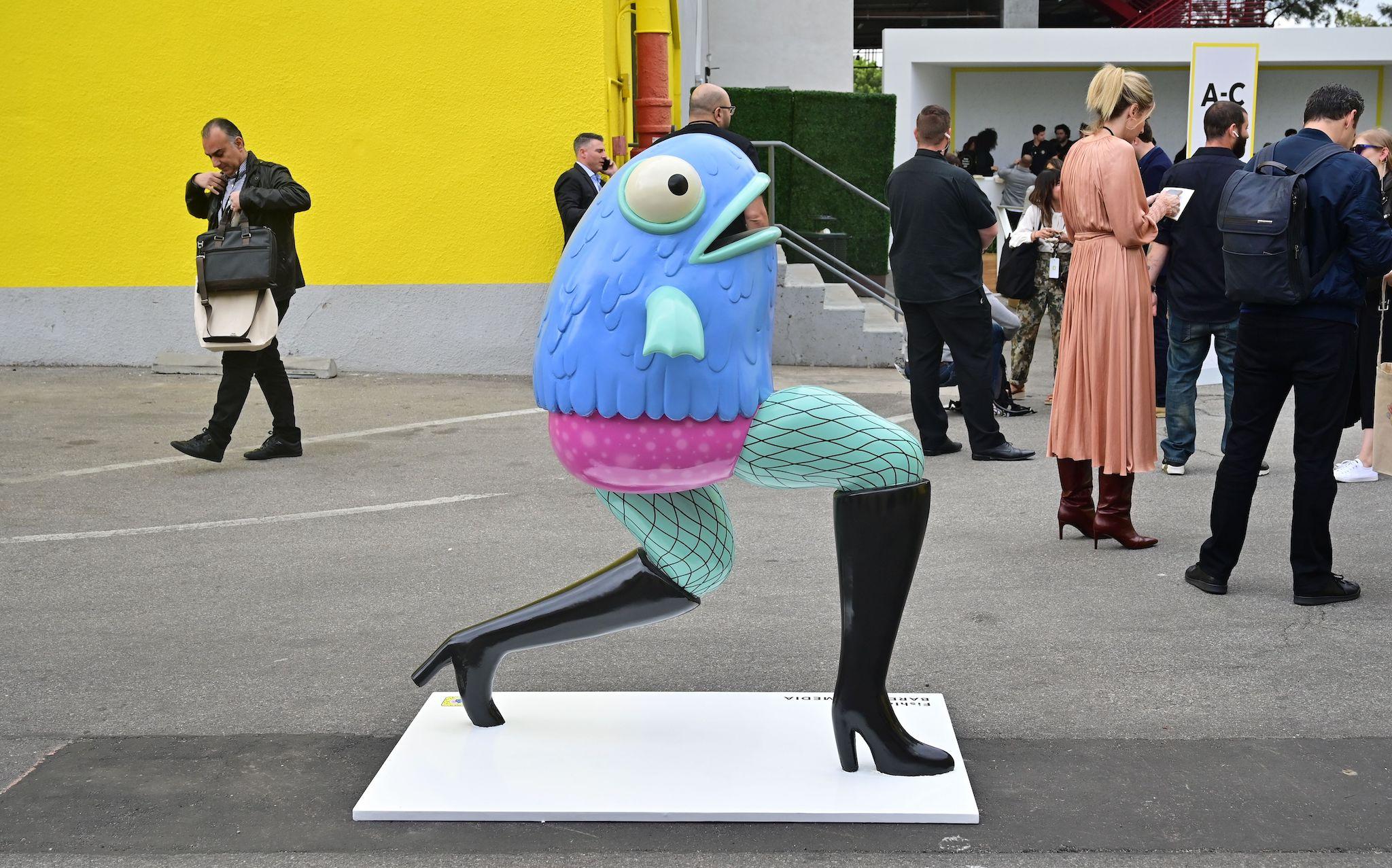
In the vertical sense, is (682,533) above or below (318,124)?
below

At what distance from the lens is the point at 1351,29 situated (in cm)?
2028

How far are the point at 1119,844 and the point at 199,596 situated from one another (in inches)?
141

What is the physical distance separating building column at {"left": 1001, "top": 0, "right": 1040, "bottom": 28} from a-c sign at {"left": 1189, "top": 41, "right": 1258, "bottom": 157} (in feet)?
44.4

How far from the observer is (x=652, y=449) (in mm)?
3135

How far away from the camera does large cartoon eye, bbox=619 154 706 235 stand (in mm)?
3020

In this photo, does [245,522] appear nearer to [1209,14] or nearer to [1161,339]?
[1161,339]

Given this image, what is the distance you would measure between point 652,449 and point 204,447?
495cm

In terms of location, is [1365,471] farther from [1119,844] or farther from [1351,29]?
[1351,29]

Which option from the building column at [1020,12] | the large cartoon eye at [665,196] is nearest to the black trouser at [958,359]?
the large cartoon eye at [665,196]

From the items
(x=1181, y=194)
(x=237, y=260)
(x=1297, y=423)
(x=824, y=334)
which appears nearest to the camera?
(x=1297, y=423)

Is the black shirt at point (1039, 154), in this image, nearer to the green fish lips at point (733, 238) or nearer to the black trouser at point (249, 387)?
the black trouser at point (249, 387)

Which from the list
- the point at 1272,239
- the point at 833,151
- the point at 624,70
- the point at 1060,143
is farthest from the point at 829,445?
the point at 1060,143

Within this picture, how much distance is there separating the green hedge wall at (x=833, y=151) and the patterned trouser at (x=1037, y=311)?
320 inches

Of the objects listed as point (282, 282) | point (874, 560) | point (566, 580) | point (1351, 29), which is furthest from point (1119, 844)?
point (1351, 29)
